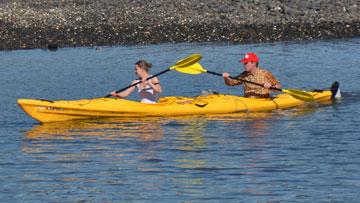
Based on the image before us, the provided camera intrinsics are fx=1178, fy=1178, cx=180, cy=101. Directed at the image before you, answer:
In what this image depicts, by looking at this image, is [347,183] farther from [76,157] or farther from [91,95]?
[91,95]

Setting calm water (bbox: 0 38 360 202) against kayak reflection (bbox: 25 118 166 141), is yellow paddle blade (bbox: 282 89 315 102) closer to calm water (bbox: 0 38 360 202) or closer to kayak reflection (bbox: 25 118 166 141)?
calm water (bbox: 0 38 360 202)

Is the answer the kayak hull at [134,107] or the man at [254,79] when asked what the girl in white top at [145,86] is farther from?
the man at [254,79]

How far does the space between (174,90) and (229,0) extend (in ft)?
64.1

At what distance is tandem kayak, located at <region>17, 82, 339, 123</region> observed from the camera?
65.9 feet

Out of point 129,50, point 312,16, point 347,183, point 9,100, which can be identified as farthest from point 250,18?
point 347,183

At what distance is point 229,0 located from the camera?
152ft

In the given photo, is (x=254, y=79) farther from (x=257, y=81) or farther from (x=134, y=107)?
(x=134, y=107)

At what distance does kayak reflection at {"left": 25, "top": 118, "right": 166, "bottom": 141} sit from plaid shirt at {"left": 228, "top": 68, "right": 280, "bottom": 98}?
2.03m

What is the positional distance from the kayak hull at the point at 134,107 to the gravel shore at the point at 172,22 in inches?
686

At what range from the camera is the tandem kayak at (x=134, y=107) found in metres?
20.1

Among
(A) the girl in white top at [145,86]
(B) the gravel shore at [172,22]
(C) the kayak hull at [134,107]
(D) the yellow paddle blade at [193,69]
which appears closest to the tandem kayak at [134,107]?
(C) the kayak hull at [134,107]

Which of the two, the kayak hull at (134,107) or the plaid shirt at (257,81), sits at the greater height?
the plaid shirt at (257,81)

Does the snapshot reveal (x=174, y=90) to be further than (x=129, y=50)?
No

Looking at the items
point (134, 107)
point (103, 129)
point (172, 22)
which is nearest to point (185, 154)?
point (103, 129)
